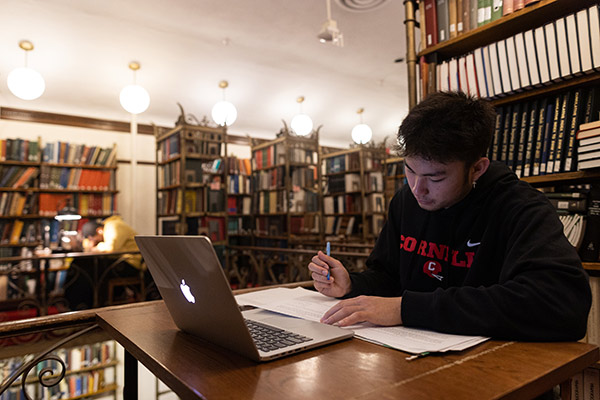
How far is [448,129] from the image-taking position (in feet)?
2.82

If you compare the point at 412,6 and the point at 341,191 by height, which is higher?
the point at 412,6

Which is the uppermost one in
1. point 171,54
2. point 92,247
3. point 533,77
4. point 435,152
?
point 171,54

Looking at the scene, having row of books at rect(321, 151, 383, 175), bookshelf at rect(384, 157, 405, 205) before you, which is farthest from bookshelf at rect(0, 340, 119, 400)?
bookshelf at rect(384, 157, 405, 205)

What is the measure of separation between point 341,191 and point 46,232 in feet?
14.4

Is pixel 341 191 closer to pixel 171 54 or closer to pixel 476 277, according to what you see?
pixel 171 54

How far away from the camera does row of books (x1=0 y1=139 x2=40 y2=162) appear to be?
5498 millimetres

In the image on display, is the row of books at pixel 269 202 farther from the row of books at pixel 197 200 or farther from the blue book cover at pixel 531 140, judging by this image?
the blue book cover at pixel 531 140

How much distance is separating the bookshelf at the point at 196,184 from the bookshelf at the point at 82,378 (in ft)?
9.33

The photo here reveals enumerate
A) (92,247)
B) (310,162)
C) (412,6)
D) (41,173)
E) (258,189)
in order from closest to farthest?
(412,6) → (92,247) → (41,173) → (310,162) → (258,189)

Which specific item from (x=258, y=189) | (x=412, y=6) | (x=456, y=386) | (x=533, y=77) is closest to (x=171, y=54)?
(x=258, y=189)

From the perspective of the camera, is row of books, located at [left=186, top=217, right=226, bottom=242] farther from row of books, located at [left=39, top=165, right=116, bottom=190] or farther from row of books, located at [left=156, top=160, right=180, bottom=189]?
row of books, located at [left=39, top=165, right=116, bottom=190]

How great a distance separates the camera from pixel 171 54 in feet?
17.9

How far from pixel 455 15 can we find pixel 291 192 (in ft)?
13.5

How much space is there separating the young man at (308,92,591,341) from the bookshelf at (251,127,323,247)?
456cm
